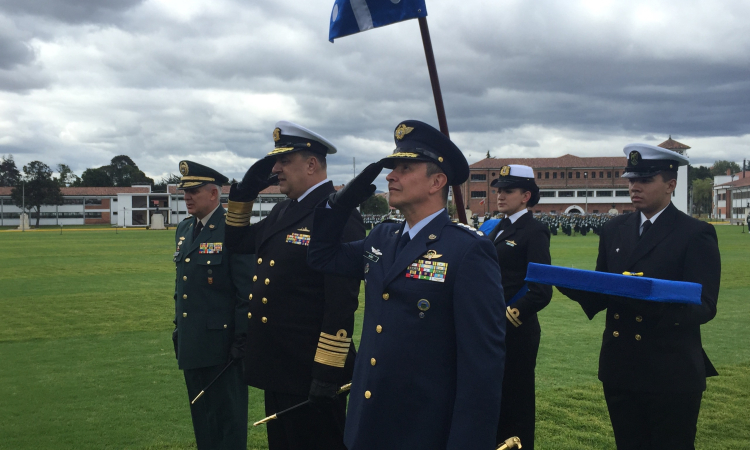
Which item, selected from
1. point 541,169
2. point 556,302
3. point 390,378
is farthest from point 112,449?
point 541,169

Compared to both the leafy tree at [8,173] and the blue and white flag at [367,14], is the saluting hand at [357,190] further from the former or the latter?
the leafy tree at [8,173]

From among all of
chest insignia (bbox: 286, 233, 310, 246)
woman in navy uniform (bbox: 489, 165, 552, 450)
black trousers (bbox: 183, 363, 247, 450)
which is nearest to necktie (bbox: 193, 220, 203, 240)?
black trousers (bbox: 183, 363, 247, 450)

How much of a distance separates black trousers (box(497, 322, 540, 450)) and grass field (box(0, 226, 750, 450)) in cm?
82

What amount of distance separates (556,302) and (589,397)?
6.96m

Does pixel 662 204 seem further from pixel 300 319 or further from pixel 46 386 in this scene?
pixel 46 386

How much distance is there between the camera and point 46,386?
663 centimetres

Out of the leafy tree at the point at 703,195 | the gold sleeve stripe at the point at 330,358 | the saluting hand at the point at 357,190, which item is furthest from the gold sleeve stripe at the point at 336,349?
the leafy tree at the point at 703,195

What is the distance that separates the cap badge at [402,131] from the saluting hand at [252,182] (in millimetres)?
1322

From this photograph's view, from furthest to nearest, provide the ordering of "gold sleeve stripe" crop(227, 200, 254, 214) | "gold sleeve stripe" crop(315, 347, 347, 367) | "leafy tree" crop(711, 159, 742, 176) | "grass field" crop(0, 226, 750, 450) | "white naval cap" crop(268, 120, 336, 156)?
"leafy tree" crop(711, 159, 742, 176) < "grass field" crop(0, 226, 750, 450) < "gold sleeve stripe" crop(227, 200, 254, 214) < "white naval cap" crop(268, 120, 336, 156) < "gold sleeve stripe" crop(315, 347, 347, 367)

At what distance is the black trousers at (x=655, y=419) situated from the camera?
315cm

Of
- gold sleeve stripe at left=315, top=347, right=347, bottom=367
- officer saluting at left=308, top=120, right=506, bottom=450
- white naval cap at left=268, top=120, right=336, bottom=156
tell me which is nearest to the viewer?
officer saluting at left=308, top=120, right=506, bottom=450

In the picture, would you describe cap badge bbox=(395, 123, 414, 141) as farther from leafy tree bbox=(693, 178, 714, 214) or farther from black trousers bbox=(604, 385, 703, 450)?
leafy tree bbox=(693, 178, 714, 214)

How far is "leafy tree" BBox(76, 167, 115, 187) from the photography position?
4710 inches

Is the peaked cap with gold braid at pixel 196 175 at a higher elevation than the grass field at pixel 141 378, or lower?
higher
